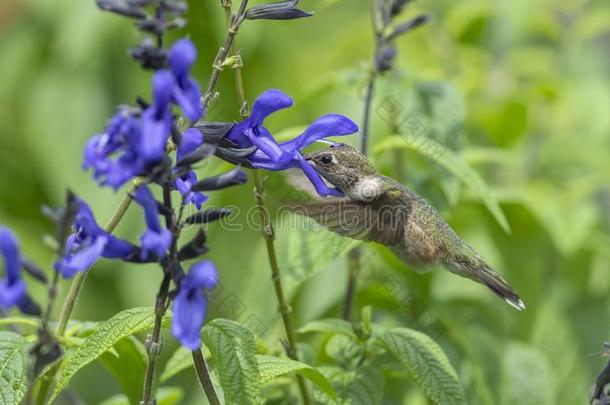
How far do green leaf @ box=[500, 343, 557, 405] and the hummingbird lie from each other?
0.59m

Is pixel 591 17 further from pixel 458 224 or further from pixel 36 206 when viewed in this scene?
pixel 36 206

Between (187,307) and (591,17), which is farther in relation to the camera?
(591,17)

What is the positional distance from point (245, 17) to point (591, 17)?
8.93 ft

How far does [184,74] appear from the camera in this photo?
1.58 metres

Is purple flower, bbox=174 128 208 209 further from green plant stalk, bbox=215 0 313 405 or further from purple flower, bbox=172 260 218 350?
green plant stalk, bbox=215 0 313 405

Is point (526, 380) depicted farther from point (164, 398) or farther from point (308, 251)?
point (164, 398)

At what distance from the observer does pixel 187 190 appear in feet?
5.45

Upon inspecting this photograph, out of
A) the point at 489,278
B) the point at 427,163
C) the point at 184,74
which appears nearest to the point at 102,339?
the point at 184,74

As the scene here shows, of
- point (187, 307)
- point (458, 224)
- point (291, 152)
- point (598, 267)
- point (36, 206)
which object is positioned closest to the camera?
point (187, 307)

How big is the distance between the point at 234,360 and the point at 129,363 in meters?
0.43

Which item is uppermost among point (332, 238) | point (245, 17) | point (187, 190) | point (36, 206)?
point (245, 17)

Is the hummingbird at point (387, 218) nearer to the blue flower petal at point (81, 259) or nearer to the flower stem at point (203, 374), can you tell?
the flower stem at point (203, 374)

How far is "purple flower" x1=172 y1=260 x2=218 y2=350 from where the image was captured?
1508 mm

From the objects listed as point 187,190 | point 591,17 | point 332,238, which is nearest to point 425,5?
point 591,17
